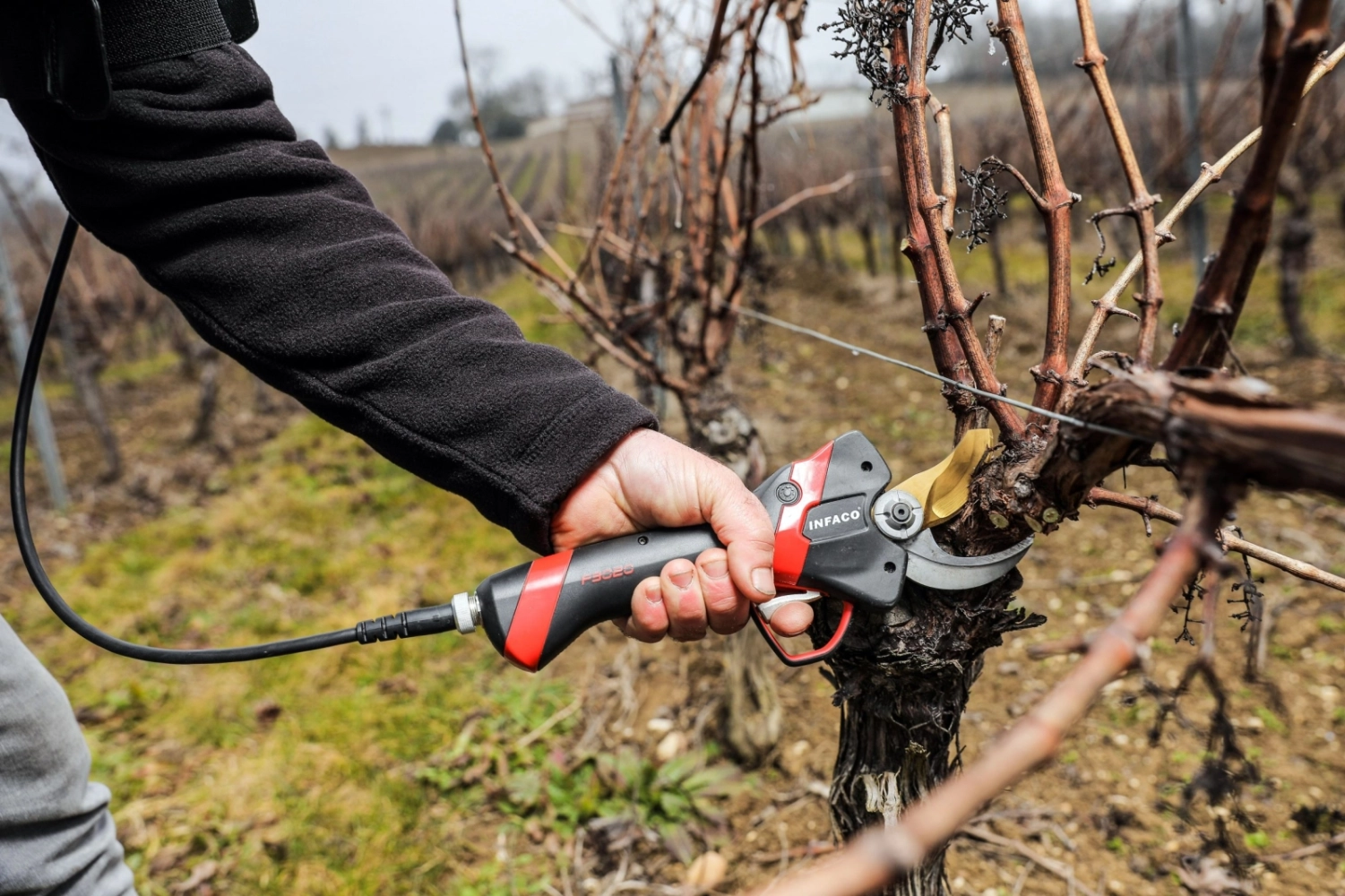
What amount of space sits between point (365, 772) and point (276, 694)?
30.0 inches

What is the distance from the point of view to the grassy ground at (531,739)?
217 cm

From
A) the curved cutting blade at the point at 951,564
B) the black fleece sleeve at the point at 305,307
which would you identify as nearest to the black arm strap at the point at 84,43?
the black fleece sleeve at the point at 305,307

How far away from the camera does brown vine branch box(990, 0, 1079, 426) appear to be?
3.51 feet

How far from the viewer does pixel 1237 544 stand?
102cm

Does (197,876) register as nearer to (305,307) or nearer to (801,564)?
(305,307)

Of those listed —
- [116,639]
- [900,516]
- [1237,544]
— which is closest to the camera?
[1237,544]

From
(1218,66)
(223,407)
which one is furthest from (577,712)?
(223,407)

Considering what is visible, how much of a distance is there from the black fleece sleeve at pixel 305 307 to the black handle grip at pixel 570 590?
9 centimetres

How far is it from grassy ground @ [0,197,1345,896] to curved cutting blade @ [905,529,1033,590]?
0.26 meters

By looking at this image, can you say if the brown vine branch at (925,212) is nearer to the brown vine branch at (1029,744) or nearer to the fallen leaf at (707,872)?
the brown vine branch at (1029,744)

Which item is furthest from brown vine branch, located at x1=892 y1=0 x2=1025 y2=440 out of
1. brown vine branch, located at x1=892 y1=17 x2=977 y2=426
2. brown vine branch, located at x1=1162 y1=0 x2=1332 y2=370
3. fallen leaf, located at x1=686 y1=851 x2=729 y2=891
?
fallen leaf, located at x1=686 y1=851 x2=729 y2=891

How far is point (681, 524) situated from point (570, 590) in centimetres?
21

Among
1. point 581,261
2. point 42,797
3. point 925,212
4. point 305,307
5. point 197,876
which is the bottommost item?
point 197,876

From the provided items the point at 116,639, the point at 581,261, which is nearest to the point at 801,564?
the point at 116,639
